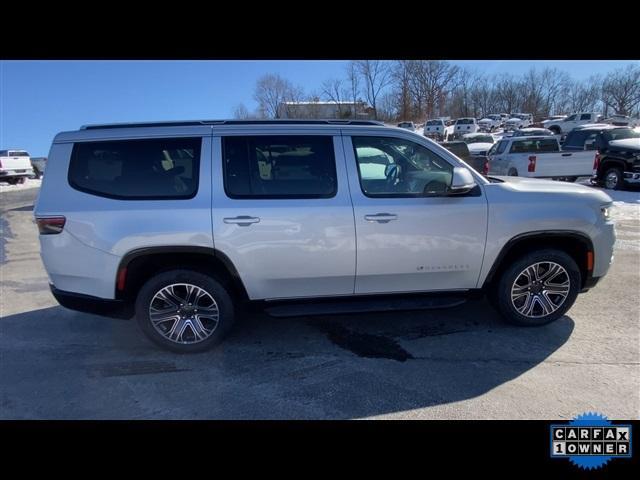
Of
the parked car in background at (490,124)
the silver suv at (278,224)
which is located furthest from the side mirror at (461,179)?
the parked car in background at (490,124)

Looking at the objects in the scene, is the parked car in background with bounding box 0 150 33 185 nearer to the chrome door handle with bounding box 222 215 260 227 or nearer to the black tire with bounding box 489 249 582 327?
the chrome door handle with bounding box 222 215 260 227

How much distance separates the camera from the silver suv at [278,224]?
3.04m

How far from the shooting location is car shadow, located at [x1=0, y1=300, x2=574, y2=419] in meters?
2.65

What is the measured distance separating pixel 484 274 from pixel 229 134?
8.89 ft

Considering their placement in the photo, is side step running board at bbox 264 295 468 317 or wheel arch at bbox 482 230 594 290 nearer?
side step running board at bbox 264 295 468 317

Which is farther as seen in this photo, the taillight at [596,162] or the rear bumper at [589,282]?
the taillight at [596,162]

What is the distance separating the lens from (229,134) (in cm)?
318

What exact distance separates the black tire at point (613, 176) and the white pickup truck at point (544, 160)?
18.4 inches

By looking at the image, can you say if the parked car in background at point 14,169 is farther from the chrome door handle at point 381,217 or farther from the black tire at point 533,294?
the black tire at point 533,294

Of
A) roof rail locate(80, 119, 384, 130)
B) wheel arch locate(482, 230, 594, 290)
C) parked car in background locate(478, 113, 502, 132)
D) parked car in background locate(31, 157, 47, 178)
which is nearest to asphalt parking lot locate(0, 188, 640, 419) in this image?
wheel arch locate(482, 230, 594, 290)

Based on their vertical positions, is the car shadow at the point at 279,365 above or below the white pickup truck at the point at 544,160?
below
